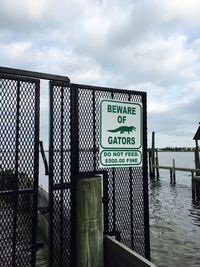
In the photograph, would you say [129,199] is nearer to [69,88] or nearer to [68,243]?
[68,243]

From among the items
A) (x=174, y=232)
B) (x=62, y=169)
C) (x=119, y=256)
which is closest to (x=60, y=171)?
(x=62, y=169)

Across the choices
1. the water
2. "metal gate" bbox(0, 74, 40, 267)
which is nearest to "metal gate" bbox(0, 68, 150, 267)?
"metal gate" bbox(0, 74, 40, 267)

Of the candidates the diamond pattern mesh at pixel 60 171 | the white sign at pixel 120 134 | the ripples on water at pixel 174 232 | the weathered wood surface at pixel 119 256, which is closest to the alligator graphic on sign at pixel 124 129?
the white sign at pixel 120 134

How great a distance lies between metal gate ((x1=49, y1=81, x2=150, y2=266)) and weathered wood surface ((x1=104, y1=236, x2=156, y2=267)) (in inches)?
13.5

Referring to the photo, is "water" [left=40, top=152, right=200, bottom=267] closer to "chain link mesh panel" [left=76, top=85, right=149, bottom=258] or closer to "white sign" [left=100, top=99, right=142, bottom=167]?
"chain link mesh panel" [left=76, top=85, right=149, bottom=258]

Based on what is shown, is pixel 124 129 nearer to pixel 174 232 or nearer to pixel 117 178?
pixel 117 178

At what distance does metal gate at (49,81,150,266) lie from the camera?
4.18 m

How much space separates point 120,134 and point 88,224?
57.4 inches

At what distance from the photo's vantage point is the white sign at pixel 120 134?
4.47 m

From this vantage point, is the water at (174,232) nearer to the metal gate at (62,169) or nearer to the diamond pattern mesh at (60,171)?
the metal gate at (62,169)

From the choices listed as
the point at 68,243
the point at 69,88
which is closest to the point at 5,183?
the point at 68,243

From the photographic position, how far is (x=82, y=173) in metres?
4.34

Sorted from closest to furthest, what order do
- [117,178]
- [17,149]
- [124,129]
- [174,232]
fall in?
[17,149]
[124,129]
[117,178]
[174,232]

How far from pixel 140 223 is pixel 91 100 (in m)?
2.29
